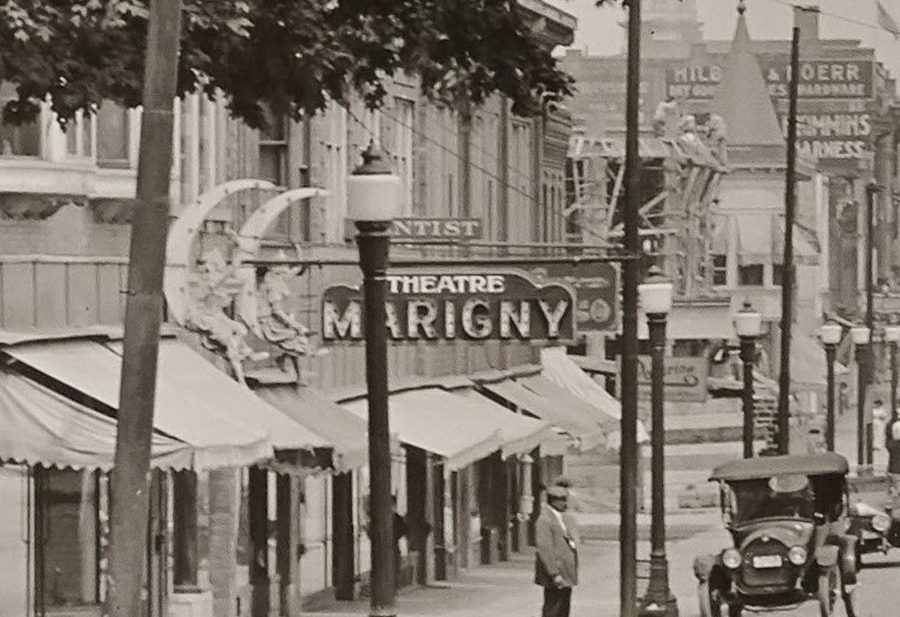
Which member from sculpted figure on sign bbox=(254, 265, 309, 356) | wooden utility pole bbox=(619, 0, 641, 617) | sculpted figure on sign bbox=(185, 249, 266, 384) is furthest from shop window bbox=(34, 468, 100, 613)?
wooden utility pole bbox=(619, 0, 641, 617)

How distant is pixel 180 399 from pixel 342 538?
520 inches

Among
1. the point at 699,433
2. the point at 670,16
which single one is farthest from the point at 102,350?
the point at 670,16

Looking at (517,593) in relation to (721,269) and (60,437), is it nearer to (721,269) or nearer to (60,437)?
(60,437)

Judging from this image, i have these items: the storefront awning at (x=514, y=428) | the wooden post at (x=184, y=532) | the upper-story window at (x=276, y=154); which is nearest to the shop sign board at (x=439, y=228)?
the storefront awning at (x=514, y=428)

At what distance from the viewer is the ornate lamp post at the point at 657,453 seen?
130 ft

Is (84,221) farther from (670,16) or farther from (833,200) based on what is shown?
(670,16)

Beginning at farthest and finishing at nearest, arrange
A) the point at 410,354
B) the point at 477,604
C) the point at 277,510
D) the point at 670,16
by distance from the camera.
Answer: the point at 670,16 < the point at 410,354 < the point at 477,604 < the point at 277,510

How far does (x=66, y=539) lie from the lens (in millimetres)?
30844

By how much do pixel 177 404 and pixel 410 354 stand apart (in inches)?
700

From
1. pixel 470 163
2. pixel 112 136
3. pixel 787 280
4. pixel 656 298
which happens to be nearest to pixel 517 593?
pixel 656 298

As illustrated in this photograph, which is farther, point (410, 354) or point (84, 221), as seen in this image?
point (410, 354)

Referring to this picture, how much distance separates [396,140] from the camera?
48344mm

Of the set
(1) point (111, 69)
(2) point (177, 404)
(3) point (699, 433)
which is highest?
(1) point (111, 69)

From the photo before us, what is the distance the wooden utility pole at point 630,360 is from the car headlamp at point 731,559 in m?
0.96
